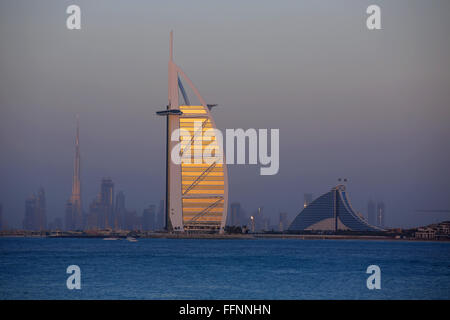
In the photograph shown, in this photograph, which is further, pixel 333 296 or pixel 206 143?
pixel 206 143

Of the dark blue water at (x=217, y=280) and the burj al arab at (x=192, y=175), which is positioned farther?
the burj al arab at (x=192, y=175)

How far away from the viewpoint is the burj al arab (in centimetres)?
18550

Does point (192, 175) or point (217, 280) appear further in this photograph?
point (192, 175)

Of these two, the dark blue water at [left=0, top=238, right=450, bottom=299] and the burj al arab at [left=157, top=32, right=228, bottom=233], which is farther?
the burj al arab at [left=157, top=32, right=228, bottom=233]

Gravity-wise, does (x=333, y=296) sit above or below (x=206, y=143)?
below

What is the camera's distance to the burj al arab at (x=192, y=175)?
7303 inches

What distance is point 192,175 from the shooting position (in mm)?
188125
